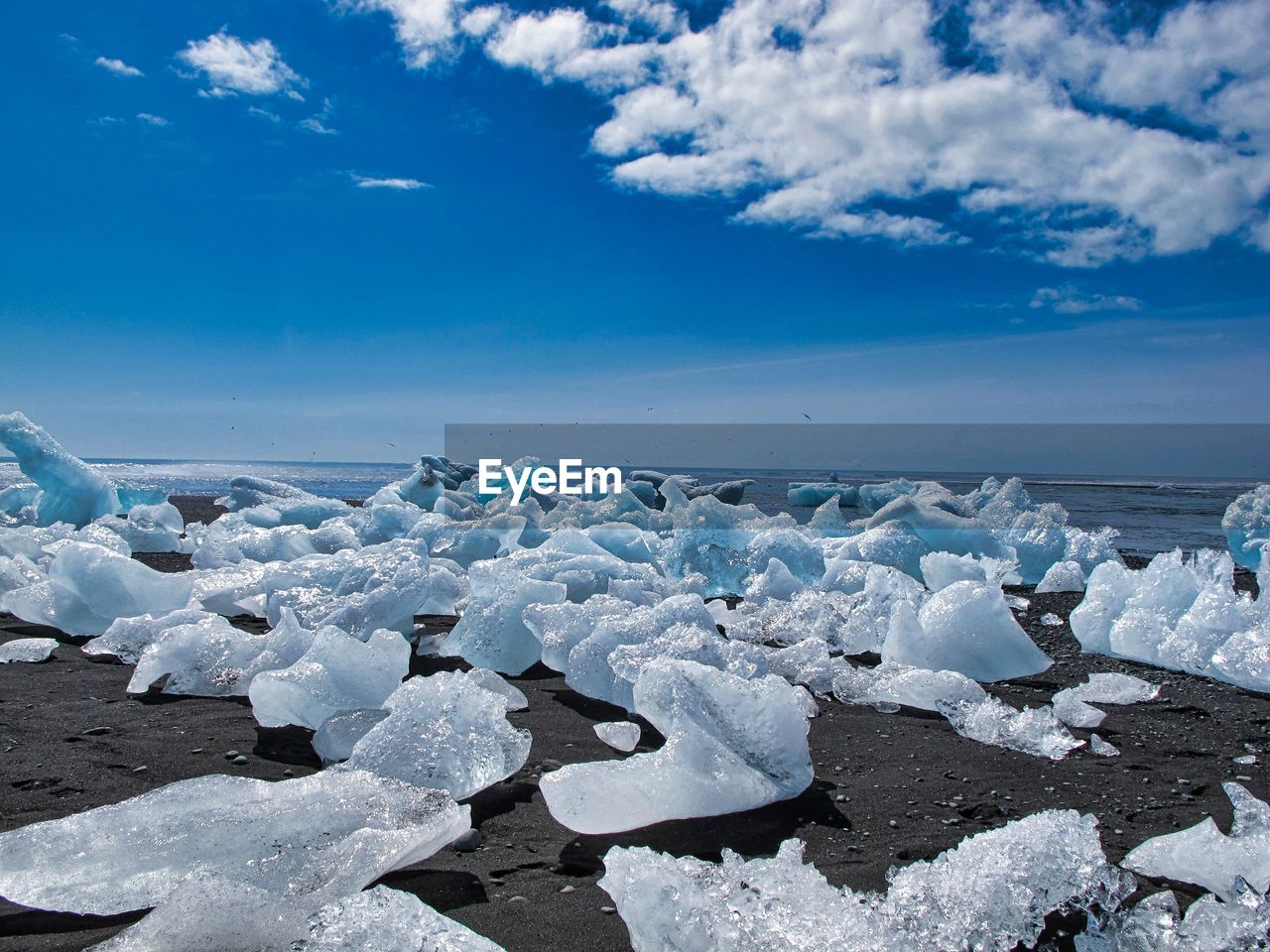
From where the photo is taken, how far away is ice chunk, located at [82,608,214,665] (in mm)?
2746

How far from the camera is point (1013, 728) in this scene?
2182 mm

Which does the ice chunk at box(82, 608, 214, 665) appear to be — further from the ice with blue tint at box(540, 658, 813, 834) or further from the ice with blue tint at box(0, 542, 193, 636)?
the ice with blue tint at box(540, 658, 813, 834)

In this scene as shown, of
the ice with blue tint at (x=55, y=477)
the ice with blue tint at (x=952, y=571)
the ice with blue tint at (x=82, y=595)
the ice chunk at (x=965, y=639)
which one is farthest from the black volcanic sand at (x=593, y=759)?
the ice with blue tint at (x=55, y=477)

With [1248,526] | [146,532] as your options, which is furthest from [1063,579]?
[146,532]

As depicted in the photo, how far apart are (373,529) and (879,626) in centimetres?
371

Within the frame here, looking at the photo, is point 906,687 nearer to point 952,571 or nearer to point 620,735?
point 620,735

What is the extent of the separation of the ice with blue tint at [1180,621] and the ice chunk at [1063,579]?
1.14m

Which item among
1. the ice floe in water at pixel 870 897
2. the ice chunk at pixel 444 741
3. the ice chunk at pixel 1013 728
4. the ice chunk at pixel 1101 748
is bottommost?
the ice chunk at pixel 1101 748

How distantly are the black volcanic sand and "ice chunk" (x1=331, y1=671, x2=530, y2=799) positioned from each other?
0.20ft

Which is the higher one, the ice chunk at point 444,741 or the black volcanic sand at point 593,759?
the ice chunk at point 444,741

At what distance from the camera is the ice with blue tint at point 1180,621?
281cm

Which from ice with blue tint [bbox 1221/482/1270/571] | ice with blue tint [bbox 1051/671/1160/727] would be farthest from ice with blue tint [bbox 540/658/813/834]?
ice with blue tint [bbox 1221/482/1270/571]

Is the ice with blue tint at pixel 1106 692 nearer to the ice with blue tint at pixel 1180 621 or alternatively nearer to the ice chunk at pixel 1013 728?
the ice chunk at pixel 1013 728

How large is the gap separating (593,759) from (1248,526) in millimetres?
6511
